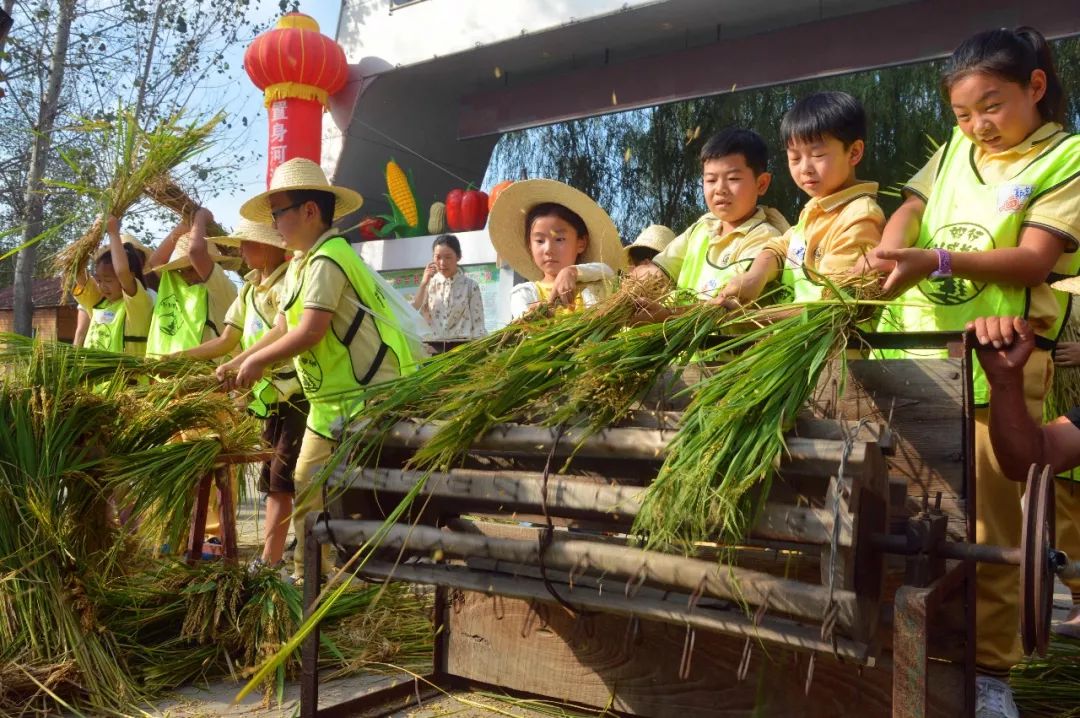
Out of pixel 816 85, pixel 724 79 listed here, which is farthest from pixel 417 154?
pixel 816 85

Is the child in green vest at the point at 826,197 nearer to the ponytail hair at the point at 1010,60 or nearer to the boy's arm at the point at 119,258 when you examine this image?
the ponytail hair at the point at 1010,60

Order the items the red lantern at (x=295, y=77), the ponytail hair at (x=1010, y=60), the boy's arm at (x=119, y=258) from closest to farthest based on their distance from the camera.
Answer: the ponytail hair at (x=1010, y=60)
the boy's arm at (x=119, y=258)
the red lantern at (x=295, y=77)

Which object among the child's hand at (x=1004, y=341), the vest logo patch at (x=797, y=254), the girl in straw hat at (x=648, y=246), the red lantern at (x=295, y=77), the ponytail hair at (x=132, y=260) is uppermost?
the red lantern at (x=295, y=77)

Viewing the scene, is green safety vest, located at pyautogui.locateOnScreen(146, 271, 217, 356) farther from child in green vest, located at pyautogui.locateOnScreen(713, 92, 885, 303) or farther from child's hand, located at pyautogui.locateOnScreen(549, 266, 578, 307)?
child in green vest, located at pyautogui.locateOnScreen(713, 92, 885, 303)

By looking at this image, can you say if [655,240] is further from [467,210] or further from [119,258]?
[467,210]

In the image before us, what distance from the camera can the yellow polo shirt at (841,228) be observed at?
104 inches

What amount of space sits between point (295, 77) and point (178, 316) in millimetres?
4863

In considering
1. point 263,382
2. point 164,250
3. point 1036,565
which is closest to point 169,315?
point 164,250

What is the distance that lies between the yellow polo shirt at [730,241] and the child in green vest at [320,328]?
1.19 metres

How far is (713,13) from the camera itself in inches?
310

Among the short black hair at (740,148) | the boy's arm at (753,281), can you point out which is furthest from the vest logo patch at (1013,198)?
the short black hair at (740,148)

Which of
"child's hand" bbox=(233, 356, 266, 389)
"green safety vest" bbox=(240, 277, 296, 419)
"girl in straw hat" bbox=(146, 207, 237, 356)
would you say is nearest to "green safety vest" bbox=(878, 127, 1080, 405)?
"child's hand" bbox=(233, 356, 266, 389)

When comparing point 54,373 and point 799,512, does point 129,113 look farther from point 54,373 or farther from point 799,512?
point 799,512

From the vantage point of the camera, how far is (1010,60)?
94.3 inches
